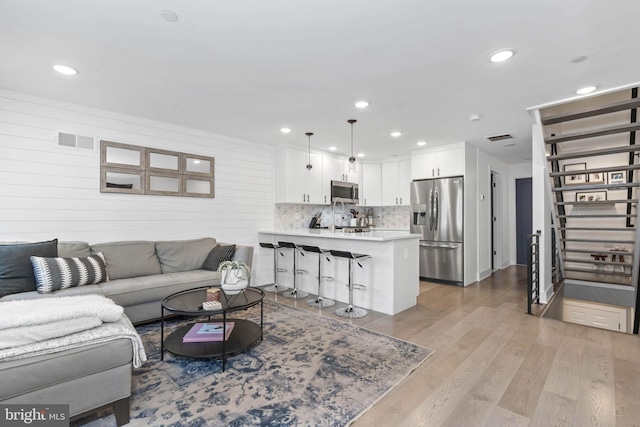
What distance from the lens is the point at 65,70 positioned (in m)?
2.73

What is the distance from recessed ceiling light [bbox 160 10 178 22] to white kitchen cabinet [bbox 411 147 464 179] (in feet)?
15.2

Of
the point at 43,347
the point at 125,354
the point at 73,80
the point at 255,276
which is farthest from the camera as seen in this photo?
the point at 255,276

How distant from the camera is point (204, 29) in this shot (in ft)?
6.89

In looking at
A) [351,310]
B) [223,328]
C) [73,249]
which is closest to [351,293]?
[351,310]

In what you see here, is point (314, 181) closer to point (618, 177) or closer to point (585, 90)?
point (585, 90)

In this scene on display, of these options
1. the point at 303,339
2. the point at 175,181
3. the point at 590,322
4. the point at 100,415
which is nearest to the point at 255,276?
the point at 175,181

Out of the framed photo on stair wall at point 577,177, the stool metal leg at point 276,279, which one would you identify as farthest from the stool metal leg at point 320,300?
the framed photo on stair wall at point 577,177

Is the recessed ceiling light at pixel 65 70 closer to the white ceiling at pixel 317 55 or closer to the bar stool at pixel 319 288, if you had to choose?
the white ceiling at pixel 317 55

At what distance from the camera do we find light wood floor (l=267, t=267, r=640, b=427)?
6.19 feet

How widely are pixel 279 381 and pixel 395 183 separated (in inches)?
204

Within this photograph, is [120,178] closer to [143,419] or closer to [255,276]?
[255,276]

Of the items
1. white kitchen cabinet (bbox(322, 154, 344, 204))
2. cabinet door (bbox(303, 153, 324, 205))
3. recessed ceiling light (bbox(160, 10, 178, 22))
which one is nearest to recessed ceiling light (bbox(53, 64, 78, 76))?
recessed ceiling light (bbox(160, 10, 178, 22))

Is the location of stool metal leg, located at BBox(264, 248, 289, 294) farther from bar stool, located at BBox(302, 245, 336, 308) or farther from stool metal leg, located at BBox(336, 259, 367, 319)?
stool metal leg, located at BBox(336, 259, 367, 319)

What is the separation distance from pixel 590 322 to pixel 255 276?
548cm
